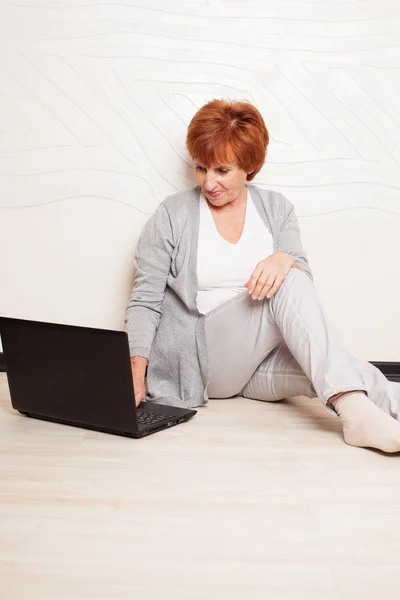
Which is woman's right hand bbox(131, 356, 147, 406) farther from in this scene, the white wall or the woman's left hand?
the white wall

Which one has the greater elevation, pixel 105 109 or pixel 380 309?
pixel 105 109

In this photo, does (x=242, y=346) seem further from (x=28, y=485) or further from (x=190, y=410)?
(x=28, y=485)

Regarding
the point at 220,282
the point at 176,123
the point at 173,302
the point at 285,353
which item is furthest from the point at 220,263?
the point at 176,123

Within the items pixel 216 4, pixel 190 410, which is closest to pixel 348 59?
pixel 216 4

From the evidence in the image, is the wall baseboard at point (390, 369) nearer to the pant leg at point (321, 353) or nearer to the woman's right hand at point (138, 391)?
the pant leg at point (321, 353)

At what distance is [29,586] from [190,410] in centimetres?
103

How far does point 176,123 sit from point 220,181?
436 millimetres

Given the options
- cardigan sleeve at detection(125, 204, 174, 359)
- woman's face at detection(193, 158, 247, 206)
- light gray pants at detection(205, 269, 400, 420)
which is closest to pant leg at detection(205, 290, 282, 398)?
light gray pants at detection(205, 269, 400, 420)

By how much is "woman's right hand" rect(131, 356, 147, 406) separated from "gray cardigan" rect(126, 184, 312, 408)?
0.19 feet

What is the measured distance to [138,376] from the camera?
2.18 metres

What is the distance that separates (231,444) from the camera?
6.57 feet

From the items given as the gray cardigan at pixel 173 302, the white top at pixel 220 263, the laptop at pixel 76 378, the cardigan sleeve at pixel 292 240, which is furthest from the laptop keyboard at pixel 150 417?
the cardigan sleeve at pixel 292 240

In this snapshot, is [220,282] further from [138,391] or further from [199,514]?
[199,514]

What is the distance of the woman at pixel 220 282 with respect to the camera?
2.23 m
